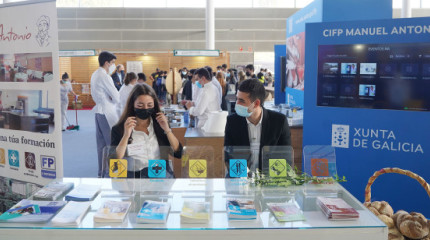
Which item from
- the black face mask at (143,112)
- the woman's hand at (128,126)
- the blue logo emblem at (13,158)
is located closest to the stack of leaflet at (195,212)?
the woman's hand at (128,126)

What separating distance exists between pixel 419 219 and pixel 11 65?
3040 millimetres

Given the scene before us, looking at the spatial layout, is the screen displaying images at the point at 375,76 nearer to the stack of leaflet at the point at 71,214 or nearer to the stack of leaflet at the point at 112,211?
the stack of leaflet at the point at 112,211

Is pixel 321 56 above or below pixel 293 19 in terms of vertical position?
below

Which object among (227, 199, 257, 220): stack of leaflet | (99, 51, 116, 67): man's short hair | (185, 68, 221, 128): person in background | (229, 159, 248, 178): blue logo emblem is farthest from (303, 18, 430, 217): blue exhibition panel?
(99, 51, 116, 67): man's short hair

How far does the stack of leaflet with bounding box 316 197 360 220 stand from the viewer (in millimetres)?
1674

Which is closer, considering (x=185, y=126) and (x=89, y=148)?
(x=185, y=126)

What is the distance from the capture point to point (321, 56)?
12.7 ft

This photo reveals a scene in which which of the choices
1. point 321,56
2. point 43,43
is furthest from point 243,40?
point 43,43

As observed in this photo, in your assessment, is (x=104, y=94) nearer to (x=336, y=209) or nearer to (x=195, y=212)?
(x=195, y=212)

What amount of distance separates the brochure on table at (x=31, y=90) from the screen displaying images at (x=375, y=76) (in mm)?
2423

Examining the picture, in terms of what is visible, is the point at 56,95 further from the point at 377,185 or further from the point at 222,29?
the point at 222,29

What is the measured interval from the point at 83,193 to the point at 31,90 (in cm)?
147

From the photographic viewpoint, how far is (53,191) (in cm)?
199

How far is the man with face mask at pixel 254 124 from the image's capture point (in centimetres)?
302
